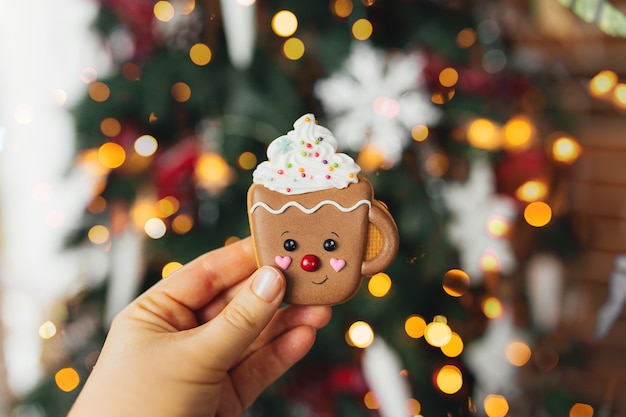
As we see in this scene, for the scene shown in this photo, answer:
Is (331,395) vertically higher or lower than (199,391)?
lower

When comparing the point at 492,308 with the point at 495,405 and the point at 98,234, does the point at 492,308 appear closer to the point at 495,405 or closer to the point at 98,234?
the point at 495,405

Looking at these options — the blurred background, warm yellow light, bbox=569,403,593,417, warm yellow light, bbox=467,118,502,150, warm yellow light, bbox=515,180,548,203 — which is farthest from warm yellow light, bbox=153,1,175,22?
warm yellow light, bbox=569,403,593,417

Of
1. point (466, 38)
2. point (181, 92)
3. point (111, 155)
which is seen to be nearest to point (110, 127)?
point (111, 155)

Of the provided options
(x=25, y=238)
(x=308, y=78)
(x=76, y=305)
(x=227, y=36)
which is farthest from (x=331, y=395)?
(x=25, y=238)

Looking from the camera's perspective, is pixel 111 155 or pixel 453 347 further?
pixel 453 347

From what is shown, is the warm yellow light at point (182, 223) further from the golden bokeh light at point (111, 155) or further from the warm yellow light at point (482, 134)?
the warm yellow light at point (482, 134)

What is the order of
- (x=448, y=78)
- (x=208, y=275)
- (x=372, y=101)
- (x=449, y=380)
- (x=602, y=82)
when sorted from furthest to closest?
(x=602, y=82) → (x=449, y=380) → (x=448, y=78) → (x=372, y=101) → (x=208, y=275)

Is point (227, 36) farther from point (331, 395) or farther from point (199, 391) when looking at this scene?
point (331, 395)

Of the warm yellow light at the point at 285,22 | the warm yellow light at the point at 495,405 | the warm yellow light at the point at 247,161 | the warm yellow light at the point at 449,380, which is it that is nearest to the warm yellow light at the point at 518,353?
the warm yellow light at the point at 495,405

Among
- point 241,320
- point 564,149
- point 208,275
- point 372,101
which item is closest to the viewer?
point 241,320
